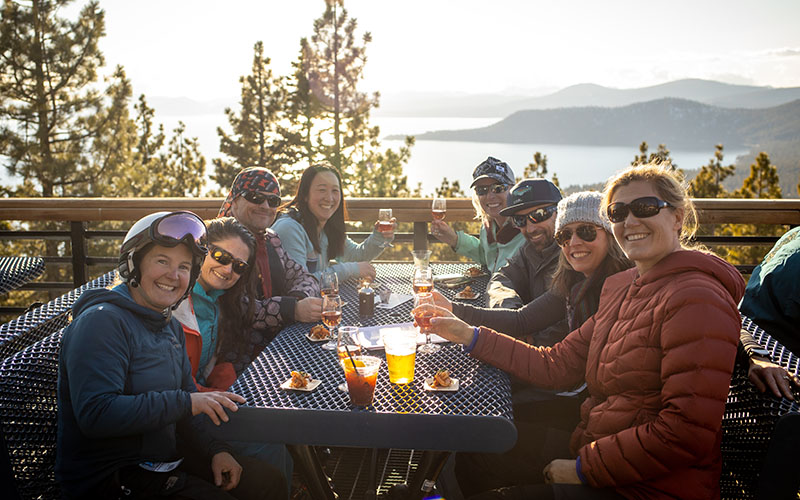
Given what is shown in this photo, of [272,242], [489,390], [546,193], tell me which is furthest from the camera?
[272,242]

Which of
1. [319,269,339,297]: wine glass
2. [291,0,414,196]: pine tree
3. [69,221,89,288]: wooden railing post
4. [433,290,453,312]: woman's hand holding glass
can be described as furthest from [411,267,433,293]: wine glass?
[291,0,414,196]: pine tree

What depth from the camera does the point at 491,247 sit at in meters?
4.14

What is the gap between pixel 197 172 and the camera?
35.2m

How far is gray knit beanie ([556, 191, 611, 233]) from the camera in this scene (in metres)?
2.42

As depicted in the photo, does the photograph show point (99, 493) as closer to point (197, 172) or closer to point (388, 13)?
point (388, 13)

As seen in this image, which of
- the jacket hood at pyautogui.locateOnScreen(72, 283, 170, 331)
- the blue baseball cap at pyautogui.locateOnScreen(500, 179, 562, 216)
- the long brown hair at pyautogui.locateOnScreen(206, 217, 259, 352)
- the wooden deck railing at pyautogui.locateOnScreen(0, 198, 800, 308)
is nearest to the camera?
the jacket hood at pyautogui.locateOnScreen(72, 283, 170, 331)

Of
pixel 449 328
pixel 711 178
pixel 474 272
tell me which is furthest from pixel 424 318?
pixel 711 178

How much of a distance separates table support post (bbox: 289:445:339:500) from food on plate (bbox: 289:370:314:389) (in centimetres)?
24

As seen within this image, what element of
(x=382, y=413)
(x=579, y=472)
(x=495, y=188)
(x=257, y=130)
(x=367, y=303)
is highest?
(x=257, y=130)

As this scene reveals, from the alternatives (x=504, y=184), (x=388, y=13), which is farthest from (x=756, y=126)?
(x=504, y=184)

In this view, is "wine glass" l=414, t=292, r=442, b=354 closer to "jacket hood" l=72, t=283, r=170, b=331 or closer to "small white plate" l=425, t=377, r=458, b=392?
"small white plate" l=425, t=377, r=458, b=392

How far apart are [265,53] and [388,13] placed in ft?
25.9

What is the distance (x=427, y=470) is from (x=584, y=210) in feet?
4.27

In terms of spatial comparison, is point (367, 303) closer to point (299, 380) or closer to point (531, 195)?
point (299, 380)
